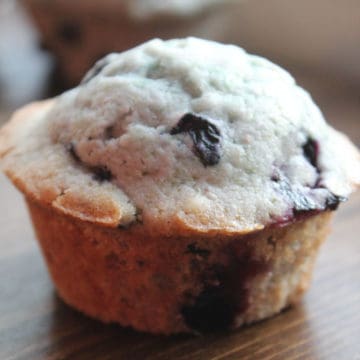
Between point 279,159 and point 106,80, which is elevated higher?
point 106,80

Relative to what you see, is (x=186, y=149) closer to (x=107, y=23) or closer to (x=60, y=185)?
(x=60, y=185)

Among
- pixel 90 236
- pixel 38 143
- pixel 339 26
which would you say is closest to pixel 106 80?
pixel 38 143

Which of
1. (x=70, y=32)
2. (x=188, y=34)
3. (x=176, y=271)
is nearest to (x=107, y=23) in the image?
(x=70, y=32)

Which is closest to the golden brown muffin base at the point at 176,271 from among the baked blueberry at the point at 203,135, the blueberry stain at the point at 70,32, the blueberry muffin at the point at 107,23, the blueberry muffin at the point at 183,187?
the blueberry muffin at the point at 183,187

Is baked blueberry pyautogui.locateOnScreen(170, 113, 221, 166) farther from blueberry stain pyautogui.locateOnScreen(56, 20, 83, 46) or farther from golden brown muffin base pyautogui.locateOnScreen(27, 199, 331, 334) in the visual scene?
blueberry stain pyautogui.locateOnScreen(56, 20, 83, 46)

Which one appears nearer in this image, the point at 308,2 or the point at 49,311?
the point at 49,311

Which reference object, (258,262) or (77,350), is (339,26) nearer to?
(258,262)
